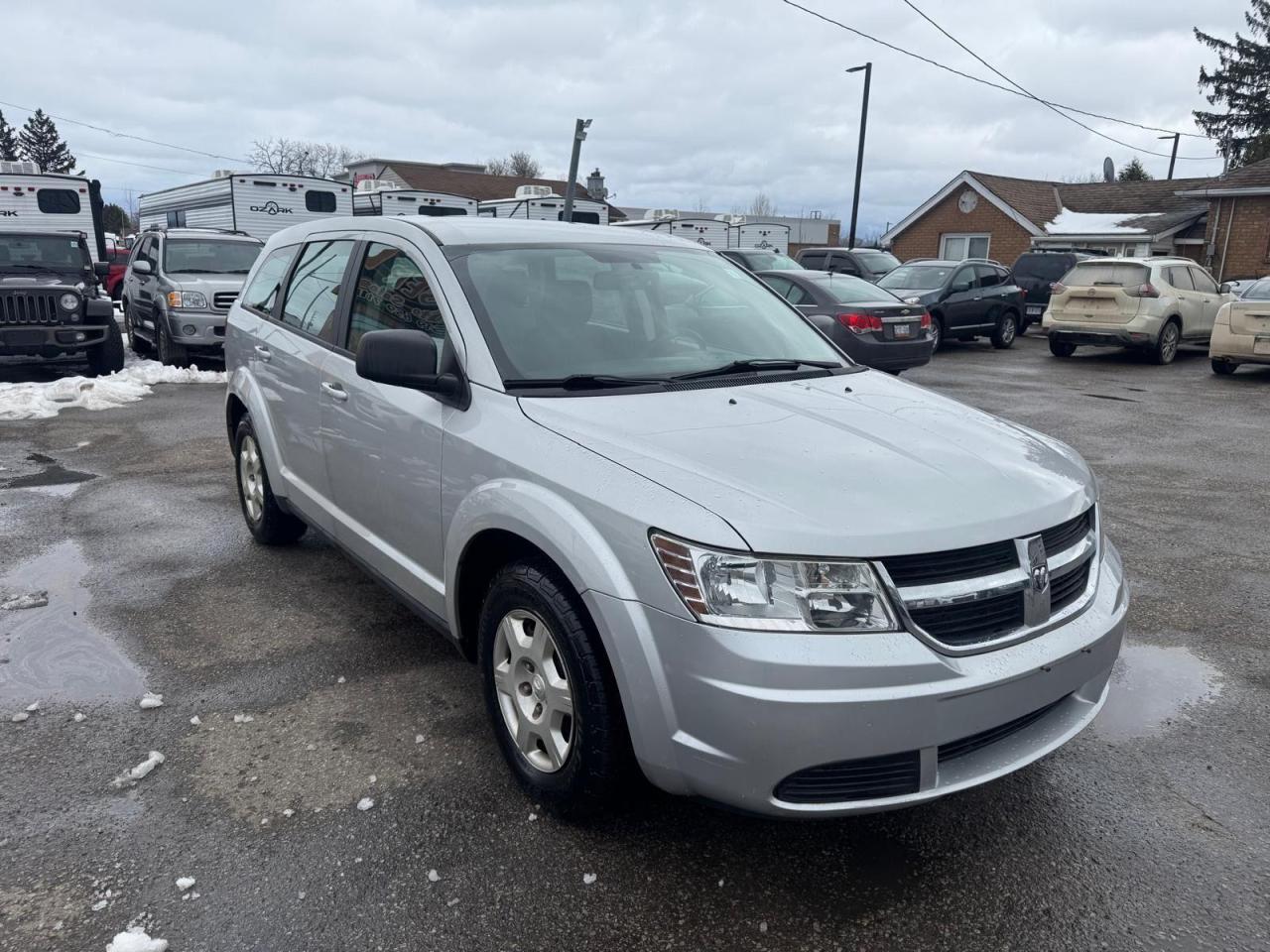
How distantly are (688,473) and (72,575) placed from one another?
403 centimetres

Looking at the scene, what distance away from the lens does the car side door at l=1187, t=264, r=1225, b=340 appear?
16.0 meters

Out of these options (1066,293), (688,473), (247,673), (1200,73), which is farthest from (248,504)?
(1200,73)

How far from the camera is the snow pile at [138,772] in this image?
3.09m

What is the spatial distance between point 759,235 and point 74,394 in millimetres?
20663

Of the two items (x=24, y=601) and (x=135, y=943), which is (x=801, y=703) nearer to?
(x=135, y=943)

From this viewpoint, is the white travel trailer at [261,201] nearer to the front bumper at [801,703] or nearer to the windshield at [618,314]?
the windshield at [618,314]

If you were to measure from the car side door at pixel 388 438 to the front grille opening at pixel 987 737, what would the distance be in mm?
1723

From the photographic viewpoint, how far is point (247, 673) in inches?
153

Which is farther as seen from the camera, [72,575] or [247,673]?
[72,575]

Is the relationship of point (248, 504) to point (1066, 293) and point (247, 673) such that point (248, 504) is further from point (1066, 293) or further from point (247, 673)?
point (1066, 293)

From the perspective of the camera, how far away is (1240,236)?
26.9m

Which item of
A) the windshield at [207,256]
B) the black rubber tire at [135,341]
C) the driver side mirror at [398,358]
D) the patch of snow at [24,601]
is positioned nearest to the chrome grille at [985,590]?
the driver side mirror at [398,358]

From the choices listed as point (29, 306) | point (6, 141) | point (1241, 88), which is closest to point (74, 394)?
point (29, 306)

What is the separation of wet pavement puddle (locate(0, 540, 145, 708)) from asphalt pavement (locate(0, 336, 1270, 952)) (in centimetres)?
1
